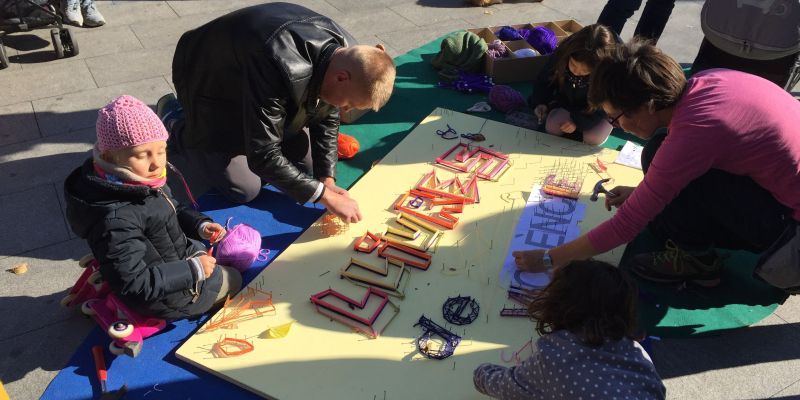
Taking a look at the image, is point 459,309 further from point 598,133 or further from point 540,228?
point 598,133

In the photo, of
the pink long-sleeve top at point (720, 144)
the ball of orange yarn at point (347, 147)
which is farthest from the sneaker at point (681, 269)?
the ball of orange yarn at point (347, 147)

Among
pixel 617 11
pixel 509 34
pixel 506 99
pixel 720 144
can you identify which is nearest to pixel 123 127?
pixel 720 144

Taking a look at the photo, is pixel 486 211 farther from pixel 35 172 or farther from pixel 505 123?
pixel 35 172

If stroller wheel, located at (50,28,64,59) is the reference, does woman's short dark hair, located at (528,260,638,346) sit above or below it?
above

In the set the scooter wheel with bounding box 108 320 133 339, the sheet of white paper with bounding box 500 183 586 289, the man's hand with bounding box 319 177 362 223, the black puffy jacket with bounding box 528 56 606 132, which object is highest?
the black puffy jacket with bounding box 528 56 606 132

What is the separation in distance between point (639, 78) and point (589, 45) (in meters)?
1.13

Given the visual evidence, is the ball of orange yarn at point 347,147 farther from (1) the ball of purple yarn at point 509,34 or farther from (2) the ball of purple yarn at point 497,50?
(1) the ball of purple yarn at point 509,34

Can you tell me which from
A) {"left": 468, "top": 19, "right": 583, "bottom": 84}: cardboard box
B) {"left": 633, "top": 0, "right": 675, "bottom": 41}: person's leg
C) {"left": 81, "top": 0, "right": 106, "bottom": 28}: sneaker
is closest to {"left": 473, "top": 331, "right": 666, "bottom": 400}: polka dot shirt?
{"left": 468, "top": 19, "right": 583, "bottom": 84}: cardboard box

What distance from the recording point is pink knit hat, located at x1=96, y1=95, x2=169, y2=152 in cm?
227

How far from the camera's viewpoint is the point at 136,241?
7.92ft

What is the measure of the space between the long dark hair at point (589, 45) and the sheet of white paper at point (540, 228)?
83cm

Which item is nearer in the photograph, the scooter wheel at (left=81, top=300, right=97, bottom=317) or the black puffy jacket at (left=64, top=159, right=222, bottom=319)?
the black puffy jacket at (left=64, top=159, right=222, bottom=319)

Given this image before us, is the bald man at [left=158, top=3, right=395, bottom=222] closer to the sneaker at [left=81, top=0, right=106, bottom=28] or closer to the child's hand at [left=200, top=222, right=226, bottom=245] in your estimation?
the child's hand at [left=200, top=222, right=226, bottom=245]

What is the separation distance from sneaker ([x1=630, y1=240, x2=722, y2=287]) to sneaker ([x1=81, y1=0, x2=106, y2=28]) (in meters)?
5.56
